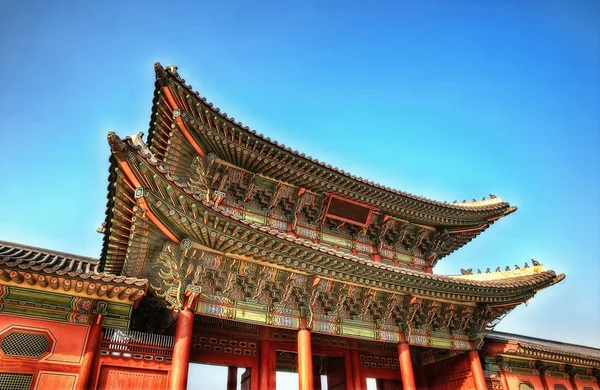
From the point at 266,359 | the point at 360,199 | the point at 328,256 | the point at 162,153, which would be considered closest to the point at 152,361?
the point at 266,359

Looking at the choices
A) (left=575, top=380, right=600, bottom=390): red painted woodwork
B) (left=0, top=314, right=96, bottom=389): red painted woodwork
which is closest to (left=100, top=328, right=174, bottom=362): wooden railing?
(left=0, top=314, right=96, bottom=389): red painted woodwork

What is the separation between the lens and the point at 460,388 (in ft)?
45.8

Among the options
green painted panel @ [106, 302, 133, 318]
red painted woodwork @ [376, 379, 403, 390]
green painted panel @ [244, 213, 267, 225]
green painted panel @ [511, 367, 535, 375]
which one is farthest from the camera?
green painted panel @ [511, 367, 535, 375]

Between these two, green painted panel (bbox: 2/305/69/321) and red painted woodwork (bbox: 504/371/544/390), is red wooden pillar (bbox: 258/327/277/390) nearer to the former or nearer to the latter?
green painted panel (bbox: 2/305/69/321)

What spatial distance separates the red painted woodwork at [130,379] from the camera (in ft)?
27.7

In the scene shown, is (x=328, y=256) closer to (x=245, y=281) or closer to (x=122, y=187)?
(x=245, y=281)

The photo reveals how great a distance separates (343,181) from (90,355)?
9.65 m

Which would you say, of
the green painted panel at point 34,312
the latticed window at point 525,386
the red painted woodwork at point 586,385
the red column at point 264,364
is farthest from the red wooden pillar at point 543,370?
the green painted panel at point 34,312

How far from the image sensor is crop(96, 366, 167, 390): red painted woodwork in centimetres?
844

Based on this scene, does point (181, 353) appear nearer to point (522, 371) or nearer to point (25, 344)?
point (25, 344)

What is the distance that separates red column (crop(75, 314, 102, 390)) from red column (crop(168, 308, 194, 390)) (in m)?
1.61

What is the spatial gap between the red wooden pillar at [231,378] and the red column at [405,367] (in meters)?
5.05

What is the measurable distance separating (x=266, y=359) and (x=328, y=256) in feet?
12.1

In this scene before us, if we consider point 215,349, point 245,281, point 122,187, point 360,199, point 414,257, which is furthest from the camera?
point 414,257
